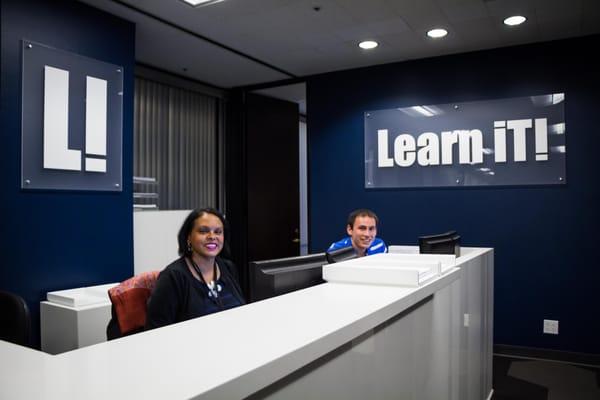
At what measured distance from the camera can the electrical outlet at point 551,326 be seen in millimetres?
3914

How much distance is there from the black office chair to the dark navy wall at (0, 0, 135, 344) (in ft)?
3.67

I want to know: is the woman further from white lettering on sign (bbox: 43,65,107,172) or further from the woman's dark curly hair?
white lettering on sign (bbox: 43,65,107,172)

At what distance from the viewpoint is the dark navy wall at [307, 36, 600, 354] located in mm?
3822

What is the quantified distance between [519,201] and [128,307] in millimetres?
3364

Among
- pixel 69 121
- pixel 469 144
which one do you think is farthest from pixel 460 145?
pixel 69 121

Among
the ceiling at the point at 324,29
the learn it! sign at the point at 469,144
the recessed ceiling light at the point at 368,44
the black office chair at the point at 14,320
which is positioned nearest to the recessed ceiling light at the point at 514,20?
the ceiling at the point at 324,29

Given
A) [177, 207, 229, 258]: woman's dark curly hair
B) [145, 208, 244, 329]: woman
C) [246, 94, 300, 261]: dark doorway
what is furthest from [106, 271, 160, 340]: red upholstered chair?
[246, 94, 300, 261]: dark doorway

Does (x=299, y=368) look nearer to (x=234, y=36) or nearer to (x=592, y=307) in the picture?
(x=234, y=36)

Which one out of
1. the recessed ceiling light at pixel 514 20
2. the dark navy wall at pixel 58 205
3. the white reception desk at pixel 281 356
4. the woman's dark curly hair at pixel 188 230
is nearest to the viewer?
the white reception desk at pixel 281 356

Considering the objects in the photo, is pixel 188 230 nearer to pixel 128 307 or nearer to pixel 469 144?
pixel 128 307

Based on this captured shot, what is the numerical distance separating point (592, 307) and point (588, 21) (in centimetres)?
225

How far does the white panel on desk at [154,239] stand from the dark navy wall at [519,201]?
183 cm

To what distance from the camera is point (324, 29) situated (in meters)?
3.68

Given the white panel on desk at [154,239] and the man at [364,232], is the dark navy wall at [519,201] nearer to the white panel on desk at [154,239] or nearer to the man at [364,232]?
the man at [364,232]
